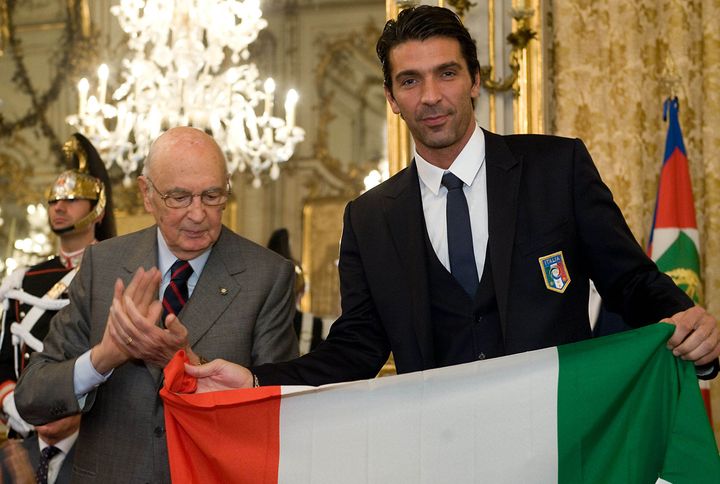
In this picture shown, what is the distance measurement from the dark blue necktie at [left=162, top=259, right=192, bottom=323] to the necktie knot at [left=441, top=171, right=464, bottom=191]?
831 millimetres

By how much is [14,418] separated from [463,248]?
2.65 meters

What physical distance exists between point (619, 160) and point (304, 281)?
201 centimetres

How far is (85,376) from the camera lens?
299 centimetres

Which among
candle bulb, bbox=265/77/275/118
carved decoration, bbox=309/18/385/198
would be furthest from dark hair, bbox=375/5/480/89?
candle bulb, bbox=265/77/275/118

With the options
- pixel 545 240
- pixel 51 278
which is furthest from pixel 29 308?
pixel 545 240

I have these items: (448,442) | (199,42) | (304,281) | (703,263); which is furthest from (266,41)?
(448,442)

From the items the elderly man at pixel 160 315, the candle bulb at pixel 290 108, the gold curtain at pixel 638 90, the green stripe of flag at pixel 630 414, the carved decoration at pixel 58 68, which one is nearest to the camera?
the green stripe of flag at pixel 630 414

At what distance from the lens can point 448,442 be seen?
8.80ft

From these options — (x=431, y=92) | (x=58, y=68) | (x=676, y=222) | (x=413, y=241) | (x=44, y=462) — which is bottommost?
(x=44, y=462)

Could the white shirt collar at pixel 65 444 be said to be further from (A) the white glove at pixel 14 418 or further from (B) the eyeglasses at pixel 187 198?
(B) the eyeglasses at pixel 187 198

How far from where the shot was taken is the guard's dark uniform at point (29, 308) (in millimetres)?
4836

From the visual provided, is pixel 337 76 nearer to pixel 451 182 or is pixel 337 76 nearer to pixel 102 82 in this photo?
pixel 102 82

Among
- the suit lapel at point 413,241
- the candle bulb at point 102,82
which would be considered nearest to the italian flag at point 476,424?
the suit lapel at point 413,241

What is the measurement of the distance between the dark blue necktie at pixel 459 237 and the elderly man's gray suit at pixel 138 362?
602 mm
